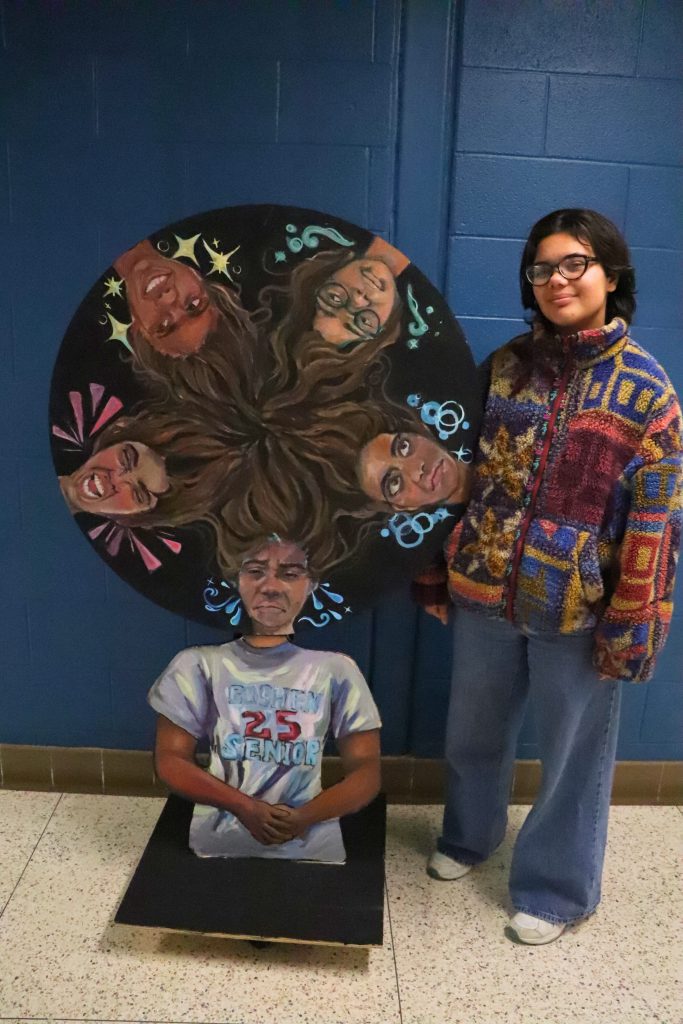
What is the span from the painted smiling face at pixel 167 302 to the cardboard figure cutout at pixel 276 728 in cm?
48

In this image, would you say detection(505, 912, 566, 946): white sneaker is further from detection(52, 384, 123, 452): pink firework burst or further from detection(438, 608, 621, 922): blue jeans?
detection(52, 384, 123, 452): pink firework burst

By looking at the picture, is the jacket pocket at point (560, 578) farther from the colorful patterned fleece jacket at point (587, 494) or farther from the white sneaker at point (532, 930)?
the white sneaker at point (532, 930)

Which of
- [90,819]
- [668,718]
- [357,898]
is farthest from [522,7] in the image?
[90,819]

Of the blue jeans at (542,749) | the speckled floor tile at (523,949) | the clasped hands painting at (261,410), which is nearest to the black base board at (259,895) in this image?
the speckled floor tile at (523,949)

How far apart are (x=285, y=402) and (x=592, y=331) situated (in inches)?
25.4

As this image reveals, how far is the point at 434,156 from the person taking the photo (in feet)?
6.30

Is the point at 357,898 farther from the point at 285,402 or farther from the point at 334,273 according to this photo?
the point at 334,273

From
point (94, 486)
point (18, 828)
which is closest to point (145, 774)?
point (18, 828)

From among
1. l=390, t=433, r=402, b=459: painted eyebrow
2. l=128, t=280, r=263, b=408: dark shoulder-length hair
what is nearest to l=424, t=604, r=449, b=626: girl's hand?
l=390, t=433, r=402, b=459: painted eyebrow

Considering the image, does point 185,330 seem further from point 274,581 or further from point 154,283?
point 274,581

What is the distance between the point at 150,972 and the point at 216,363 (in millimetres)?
1275

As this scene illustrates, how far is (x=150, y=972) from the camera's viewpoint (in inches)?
66.7

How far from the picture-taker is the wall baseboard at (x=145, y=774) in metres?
2.27

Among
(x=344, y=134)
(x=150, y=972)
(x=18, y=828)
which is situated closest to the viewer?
(x=150, y=972)
